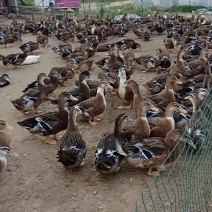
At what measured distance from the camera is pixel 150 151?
4.89m

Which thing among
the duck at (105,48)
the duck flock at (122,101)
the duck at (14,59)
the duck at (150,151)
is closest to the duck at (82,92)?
the duck flock at (122,101)

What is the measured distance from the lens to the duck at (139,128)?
543cm

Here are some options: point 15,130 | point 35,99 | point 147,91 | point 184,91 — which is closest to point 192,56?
point 147,91

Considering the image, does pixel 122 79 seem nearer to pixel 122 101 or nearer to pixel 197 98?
pixel 122 101

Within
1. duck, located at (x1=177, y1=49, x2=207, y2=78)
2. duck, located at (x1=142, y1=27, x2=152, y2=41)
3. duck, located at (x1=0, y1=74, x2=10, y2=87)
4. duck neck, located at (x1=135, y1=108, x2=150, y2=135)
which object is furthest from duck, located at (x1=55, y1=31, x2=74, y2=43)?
duck neck, located at (x1=135, y1=108, x2=150, y2=135)

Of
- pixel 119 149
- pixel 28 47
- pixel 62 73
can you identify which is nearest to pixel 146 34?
pixel 28 47

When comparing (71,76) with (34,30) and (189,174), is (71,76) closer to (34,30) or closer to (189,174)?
(189,174)

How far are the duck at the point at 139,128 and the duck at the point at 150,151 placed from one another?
0.36 m

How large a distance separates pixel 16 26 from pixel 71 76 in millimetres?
9224

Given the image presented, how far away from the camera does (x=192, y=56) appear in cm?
975

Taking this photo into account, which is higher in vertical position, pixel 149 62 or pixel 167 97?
pixel 167 97

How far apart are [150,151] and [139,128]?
656 mm

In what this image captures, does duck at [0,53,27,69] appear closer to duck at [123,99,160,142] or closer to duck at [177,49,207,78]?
duck at [177,49,207,78]

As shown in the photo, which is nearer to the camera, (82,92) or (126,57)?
(82,92)
